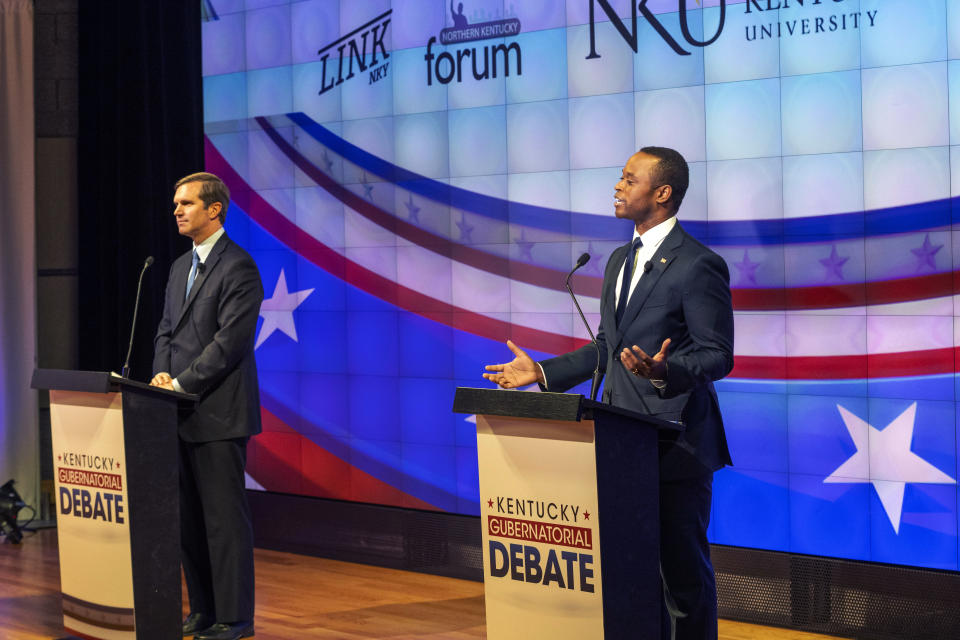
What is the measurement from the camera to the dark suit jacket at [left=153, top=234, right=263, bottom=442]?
144 inches

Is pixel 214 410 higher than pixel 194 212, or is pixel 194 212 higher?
pixel 194 212

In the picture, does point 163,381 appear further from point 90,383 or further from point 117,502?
point 117,502

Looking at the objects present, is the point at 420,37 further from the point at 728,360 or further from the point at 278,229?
the point at 728,360

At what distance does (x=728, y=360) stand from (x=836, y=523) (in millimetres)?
1579

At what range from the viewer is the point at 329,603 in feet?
14.4

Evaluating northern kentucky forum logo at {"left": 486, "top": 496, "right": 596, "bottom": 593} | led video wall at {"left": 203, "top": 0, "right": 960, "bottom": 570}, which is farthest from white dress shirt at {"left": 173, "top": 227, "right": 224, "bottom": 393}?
northern kentucky forum logo at {"left": 486, "top": 496, "right": 596, "bottom": 593}

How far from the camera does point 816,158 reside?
155 inches

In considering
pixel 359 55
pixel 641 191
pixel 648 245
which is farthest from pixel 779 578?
pixel 359 55

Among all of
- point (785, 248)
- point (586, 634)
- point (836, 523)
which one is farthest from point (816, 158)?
point (586, 634)

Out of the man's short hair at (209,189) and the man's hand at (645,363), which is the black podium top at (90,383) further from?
the man's hand at (645,363)

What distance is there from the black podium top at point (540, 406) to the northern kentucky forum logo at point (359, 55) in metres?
2.92

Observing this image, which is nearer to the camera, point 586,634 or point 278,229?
point 586,634

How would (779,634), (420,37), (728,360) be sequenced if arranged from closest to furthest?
(728,360)
(779,634)
(420,37)

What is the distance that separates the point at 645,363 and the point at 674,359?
0.22m
